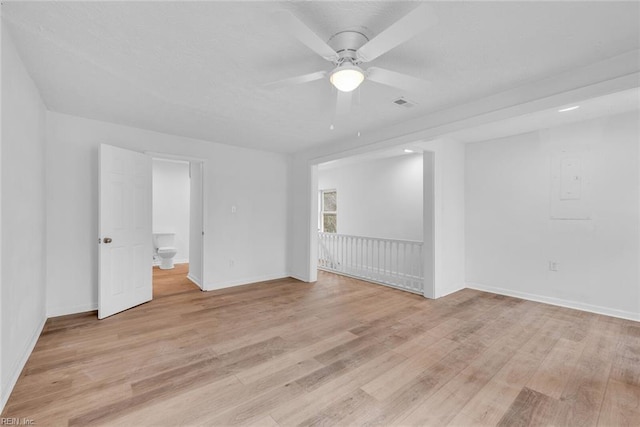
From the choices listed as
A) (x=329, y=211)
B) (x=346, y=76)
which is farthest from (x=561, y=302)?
(x=329, y=211)

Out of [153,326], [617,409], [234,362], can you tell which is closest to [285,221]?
[153,326]

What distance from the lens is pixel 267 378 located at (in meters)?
2.09

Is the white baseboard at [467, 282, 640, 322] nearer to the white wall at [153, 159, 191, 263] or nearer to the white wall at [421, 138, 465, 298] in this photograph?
the white wall at [421, 138, 465, 298]

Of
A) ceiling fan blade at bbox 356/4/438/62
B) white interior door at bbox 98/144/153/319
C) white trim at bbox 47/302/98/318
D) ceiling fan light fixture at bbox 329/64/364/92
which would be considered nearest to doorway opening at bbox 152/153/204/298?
white interior door at bbox 98/144/153/319

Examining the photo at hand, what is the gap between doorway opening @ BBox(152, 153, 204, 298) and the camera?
4.76m

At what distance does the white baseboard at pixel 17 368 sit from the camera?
1.76 metres

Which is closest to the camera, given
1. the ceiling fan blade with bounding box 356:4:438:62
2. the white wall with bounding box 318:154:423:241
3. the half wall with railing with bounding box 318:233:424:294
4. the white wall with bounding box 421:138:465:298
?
the ceiling fan blade with bounding box 356:4:438:62

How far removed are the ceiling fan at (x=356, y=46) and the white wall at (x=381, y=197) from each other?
3688 mm

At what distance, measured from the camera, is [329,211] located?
7.46 metres

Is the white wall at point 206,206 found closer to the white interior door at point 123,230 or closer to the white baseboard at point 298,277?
the white baseboard at point 298,277

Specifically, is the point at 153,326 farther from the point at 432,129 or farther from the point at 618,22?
the point at 618,22

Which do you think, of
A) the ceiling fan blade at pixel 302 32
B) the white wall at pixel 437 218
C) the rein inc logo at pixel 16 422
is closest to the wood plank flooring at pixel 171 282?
the white wall at pixel 437 218

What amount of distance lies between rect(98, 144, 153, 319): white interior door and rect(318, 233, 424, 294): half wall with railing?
3538 mm

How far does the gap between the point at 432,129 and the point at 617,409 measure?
8.77 feet
